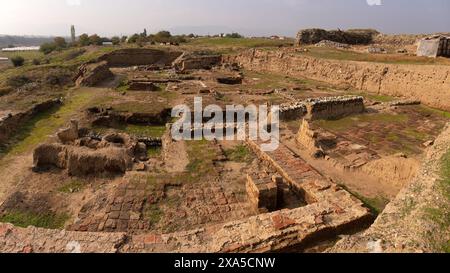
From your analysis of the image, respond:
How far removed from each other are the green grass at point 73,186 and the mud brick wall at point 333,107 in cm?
804

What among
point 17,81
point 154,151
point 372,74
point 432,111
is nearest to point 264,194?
point 154,151

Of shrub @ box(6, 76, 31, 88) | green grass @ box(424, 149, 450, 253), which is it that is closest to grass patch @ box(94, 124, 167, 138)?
green grass @ box(424, 149, 450, 253)

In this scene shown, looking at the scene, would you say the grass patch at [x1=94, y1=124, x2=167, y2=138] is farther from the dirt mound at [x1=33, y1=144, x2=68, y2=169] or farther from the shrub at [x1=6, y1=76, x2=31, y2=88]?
the shrub at [x1=6, y1=76, x2=31, y2=88]

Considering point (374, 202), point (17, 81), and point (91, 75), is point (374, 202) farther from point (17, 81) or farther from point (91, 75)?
point (17, 81)

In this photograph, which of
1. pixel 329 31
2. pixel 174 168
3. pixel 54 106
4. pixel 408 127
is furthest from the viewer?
pixel 329 31

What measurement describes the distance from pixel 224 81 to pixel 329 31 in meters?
16.9

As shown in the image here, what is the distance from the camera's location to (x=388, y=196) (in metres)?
7.31

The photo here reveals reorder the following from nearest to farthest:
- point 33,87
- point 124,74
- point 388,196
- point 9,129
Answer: point 388,196, point 9,129, point 33,87, point 124,74

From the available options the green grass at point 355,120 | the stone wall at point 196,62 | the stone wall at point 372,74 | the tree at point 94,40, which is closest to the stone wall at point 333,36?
the stone wall at point 372,74

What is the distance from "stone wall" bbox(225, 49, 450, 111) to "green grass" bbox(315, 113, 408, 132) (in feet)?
10.9
